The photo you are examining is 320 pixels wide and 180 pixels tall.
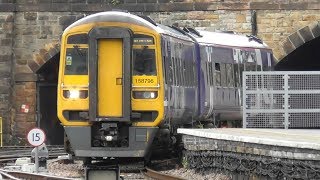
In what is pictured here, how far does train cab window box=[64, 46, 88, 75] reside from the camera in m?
16.6

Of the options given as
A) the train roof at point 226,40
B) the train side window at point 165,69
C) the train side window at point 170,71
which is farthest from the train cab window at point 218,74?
the train side window at point 165,69

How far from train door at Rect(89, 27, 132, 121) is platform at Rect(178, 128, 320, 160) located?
146 centimetres

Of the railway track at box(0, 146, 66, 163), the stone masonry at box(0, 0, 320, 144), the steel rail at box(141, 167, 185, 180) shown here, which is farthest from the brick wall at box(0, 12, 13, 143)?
the steel rail at box(141, 167, 185, 180)

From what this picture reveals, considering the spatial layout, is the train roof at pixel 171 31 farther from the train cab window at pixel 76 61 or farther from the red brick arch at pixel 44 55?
the red brick arch at pixel 44 55

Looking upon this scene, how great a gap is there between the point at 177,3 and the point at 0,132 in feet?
22.5

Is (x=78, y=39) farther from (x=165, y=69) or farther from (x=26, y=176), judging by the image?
(x=26, y=176)

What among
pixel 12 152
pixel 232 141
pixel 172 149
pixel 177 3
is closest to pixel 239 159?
pixel 232 141

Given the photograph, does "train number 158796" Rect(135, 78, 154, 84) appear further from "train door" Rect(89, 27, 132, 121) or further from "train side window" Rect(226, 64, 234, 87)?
"train side window" Rect(226, 64, 234, 87)

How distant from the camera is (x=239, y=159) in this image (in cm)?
1440

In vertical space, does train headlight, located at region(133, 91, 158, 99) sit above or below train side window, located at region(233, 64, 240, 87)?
below

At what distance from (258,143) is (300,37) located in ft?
54.4

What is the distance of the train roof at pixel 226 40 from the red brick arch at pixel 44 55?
7.26 metres

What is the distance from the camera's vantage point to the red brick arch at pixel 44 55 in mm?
30062

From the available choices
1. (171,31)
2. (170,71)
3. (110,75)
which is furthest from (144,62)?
(171,31)
